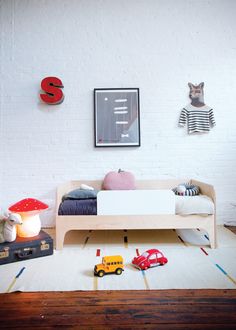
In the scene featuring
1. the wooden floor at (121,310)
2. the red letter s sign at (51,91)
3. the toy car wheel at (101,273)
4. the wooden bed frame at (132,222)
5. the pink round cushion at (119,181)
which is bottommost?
the wooden floor at (121,310)

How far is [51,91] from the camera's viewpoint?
2906mm

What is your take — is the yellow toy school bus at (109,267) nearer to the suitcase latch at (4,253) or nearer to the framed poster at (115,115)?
the suitcase latch at (4,253)

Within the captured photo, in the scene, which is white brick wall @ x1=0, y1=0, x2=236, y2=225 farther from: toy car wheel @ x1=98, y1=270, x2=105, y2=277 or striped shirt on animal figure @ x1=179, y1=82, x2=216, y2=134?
toy car wheel @ x1=98, y1=270, x2=105, y2=277

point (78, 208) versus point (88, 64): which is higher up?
point (88, 64)

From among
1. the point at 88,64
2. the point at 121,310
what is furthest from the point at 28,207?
the point at 88,64

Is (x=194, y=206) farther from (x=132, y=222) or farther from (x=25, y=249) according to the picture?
(x=25, y=249)

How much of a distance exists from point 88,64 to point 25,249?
6.81ft

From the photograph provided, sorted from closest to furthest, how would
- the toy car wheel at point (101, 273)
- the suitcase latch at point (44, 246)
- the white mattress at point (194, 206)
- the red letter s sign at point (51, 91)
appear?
1. the toy car wheel at point (101, 273)
2. the suitcase latch at point (44, 246)
3. the white mattress at point (194, 206)
4. the red letter s sign at point (51, 91)

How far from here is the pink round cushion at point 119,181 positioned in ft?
8.93

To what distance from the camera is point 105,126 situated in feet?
9.65

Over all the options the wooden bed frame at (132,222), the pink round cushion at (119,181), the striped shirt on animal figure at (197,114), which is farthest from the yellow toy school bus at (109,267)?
the striped shirt on animal figure at (197,114)

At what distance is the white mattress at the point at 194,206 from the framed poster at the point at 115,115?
3.34ft

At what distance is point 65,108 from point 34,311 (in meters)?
2.17

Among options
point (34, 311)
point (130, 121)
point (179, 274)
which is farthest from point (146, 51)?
point (34, 311)
